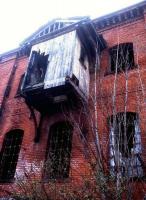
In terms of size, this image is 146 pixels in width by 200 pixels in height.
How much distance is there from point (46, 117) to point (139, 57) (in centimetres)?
442

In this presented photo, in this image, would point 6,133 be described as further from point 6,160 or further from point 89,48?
point 89,48

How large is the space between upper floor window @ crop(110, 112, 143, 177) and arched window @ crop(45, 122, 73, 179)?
1741 millimetres

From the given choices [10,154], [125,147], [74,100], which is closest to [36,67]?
[74,100]

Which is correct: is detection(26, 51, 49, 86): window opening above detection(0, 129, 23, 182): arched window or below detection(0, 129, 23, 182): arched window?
above

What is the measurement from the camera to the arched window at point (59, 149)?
31.5 ft

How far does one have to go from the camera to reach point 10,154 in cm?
1170

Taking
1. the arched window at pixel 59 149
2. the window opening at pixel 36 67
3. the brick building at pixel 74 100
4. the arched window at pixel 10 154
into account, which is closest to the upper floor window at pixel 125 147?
the brick building at pixel 74 100

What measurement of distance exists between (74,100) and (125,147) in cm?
395

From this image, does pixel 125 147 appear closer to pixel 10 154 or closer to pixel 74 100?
pixel 74 100

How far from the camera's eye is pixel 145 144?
883 cm

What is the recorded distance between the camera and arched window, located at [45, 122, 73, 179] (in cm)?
960

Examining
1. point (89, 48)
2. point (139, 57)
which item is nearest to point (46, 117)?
point (89, 48)

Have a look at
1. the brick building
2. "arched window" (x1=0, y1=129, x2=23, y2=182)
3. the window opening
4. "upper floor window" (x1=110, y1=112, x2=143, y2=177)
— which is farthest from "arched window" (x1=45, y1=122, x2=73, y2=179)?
the window opening

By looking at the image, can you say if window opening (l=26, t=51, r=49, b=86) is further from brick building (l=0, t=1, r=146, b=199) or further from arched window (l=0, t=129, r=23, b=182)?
arched window (l=0, t=129, r=23, b=182)
